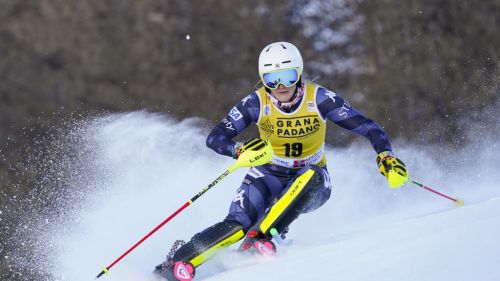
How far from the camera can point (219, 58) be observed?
1249 cm

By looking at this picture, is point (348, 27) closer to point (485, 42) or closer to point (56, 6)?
point (485, 42)

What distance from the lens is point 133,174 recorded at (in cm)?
770

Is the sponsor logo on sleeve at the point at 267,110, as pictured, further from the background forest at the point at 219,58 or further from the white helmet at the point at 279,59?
the background forest at the point at 219,58

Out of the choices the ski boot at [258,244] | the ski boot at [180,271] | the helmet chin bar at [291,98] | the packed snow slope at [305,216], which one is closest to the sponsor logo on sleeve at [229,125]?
the helmet chin bar at [291,98]

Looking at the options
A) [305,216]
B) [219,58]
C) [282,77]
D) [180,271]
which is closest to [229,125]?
[282,77]

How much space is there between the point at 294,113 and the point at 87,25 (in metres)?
8.33

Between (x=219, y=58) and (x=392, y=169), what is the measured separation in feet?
25.9

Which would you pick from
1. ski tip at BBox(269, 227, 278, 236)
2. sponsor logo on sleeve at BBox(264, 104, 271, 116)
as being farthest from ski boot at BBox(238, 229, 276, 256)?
sponsor logo on sleeve at BBox(264, 104, 271, 116)

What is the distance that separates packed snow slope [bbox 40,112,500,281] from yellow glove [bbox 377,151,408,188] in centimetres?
26

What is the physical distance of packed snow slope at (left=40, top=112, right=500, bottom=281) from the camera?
11.9ft

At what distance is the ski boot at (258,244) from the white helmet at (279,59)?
1.11m

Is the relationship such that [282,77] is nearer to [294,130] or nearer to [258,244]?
[294,130]

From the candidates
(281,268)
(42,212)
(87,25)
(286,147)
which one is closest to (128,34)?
(87,25)

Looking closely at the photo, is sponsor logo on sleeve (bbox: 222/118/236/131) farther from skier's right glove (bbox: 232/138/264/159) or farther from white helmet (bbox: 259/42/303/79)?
white helmet (bbox: 259/42/303/79)
